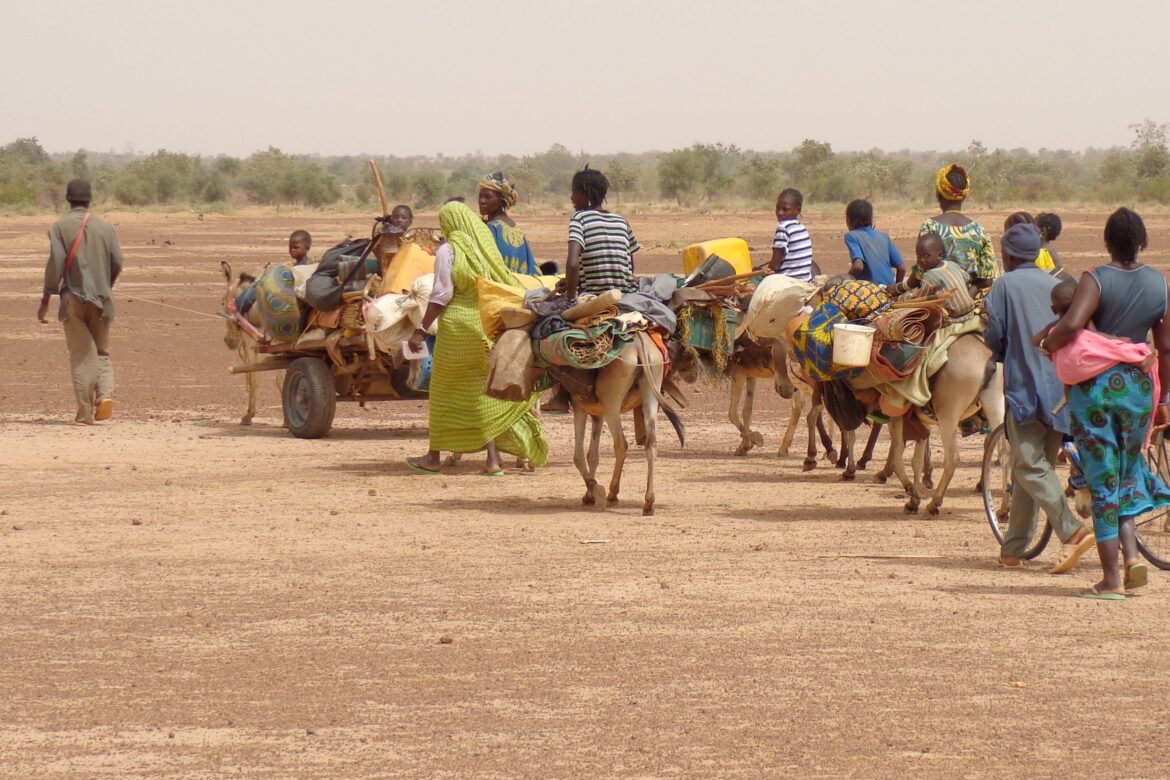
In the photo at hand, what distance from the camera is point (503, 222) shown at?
13.3 meters

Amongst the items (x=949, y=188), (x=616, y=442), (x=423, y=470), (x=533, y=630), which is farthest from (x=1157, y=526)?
(x=423, y=470)

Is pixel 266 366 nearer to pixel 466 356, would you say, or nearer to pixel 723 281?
pixel 466 356

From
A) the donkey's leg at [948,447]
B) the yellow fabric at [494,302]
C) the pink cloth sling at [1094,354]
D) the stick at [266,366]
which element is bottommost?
the stick at [266,366]

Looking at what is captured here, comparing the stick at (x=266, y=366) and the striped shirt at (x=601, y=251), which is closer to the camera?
the striped shirt at (x=601, y=251)

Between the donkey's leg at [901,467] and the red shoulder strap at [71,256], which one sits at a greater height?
the red shoulder strap at [71,256]

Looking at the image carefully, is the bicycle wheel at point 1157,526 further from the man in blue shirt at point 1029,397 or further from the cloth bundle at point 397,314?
the cloth bundle at point 397,314

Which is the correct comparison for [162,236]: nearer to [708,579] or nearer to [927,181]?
[927,181]

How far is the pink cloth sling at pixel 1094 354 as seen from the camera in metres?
8.38

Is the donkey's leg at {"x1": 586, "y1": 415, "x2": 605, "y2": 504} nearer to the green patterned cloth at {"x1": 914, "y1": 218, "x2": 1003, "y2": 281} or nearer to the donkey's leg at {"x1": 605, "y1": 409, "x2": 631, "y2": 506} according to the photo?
the donkey's leg at {"x1": 605, "y1": 409, "x2": 631, "y2": 506}

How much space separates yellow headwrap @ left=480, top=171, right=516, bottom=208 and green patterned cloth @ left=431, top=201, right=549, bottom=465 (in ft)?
0.78

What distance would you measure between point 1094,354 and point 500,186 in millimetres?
→ 5821

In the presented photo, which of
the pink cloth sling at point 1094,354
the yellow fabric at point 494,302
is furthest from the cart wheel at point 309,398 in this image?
the pink cloth sling at point 1094,354

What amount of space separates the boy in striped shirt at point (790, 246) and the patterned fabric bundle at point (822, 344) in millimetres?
2189

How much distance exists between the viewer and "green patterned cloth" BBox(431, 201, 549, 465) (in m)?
12.9
